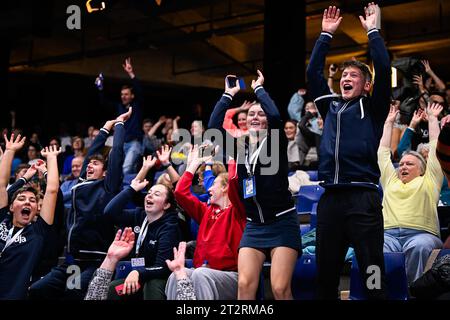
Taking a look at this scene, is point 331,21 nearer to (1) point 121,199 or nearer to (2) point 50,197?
(1) point 121,199

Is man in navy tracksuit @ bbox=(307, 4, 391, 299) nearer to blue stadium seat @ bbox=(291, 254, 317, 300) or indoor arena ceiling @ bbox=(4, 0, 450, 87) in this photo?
blue stadium seat @ bbox=(291, 254, 317, 300)

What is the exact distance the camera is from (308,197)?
5.27m

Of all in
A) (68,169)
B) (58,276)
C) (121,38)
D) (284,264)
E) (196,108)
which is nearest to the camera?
(284,264)

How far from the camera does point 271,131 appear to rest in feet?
11.0

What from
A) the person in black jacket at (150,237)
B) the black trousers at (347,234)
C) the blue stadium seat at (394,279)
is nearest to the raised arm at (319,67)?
the black trousers at (347,234)

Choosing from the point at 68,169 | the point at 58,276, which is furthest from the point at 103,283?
the point at 68,169

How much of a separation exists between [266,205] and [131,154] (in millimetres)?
4006

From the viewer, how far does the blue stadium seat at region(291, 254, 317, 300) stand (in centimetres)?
365

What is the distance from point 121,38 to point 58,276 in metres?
7.56

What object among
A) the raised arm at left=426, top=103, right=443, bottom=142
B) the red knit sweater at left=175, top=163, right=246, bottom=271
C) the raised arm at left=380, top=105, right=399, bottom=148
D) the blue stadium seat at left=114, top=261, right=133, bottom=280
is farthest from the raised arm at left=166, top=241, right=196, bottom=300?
the raised arm at left=426, top=103, right=443, bottom=142

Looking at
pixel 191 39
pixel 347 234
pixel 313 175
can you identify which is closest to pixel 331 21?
pixel 347 234

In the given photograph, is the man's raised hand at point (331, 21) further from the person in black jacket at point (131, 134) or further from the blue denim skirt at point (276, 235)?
the person in black jacket at point (131, 134)
